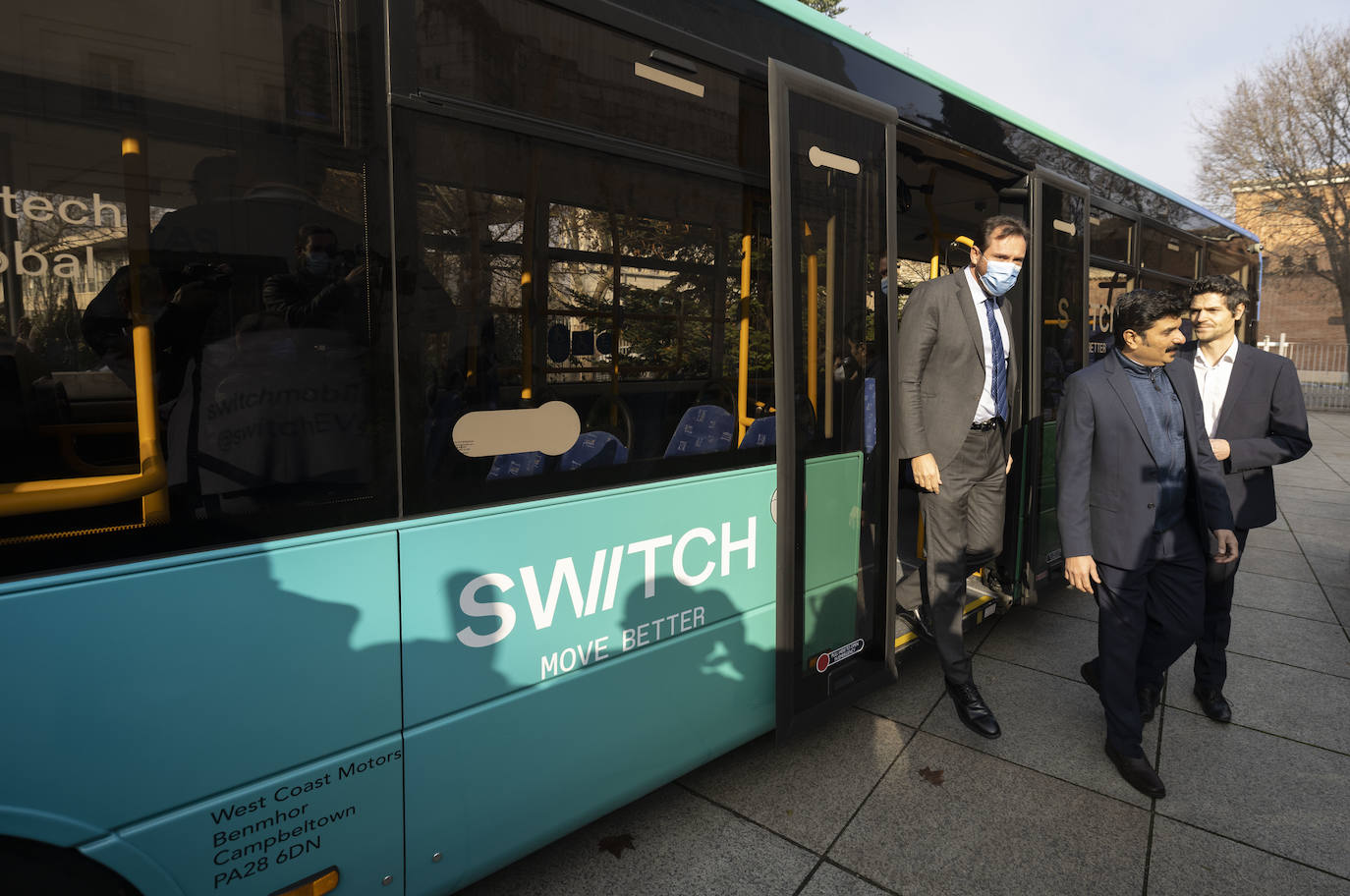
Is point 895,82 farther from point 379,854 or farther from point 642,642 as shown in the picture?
point 379,854

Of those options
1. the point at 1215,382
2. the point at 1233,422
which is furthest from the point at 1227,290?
the point at 1233,422

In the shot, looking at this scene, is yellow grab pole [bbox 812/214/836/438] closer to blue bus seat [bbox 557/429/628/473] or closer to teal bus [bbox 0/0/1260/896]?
teal bus [bbox 0/0/1260/896]

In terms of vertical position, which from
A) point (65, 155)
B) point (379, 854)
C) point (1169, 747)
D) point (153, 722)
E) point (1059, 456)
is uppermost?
point (65, 155)

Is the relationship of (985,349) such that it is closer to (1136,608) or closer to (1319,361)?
(1136,608)

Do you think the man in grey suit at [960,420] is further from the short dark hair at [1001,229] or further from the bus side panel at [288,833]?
the bus side panel at [288,833]

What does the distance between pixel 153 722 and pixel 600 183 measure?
173 cm

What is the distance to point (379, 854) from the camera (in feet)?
6.32

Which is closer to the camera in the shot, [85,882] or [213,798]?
[85,882]

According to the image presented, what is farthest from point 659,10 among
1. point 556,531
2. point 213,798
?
point 213,798

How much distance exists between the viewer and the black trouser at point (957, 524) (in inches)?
140

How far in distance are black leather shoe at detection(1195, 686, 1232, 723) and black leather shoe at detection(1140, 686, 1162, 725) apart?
30 cm

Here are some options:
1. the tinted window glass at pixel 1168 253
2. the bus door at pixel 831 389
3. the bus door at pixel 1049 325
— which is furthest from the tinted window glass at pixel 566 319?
the tinted window glass at pixel 1168 253

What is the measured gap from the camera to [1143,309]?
9.78 ft

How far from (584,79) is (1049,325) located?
3231 mm
